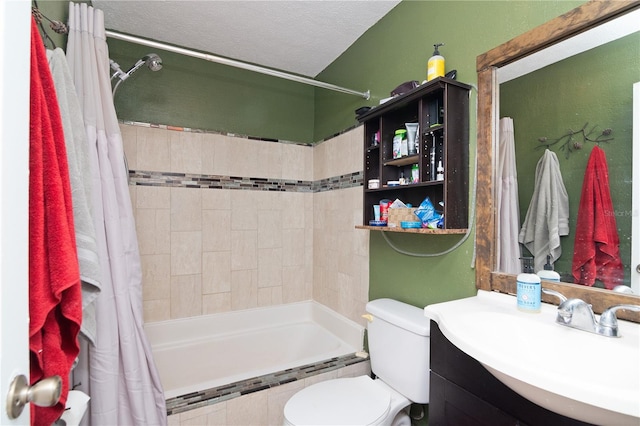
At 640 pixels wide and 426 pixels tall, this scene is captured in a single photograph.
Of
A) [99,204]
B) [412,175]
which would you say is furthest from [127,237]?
[412,175]

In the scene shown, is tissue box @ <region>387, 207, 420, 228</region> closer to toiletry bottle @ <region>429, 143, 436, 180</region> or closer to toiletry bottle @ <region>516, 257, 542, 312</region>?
toiletry bottle @ <region>429, 143, 436, 180</region>

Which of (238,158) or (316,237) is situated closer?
(238,158)

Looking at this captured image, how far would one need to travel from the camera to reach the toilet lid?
4.20ft

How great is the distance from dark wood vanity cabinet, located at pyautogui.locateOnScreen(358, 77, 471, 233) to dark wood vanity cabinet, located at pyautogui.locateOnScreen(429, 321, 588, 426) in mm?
491

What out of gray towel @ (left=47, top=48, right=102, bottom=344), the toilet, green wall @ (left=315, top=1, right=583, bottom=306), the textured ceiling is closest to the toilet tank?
the toilet

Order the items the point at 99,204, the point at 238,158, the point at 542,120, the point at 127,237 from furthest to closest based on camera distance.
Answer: the point at 238,158 < the point at 127,237 < the point at 99,204 < the point at 542,120

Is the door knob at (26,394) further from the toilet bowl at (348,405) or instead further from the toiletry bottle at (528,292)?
the toiletry bottle at (528,292)

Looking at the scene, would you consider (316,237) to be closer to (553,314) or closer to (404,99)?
(404,99)

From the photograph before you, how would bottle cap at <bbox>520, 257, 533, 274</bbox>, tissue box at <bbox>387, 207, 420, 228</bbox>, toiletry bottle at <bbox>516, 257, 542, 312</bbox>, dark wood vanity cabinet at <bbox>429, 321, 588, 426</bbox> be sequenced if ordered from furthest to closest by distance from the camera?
tissue box at <bbox>387, 207, 420, 228</bbox>
bottle cap at <bbox>520, 257, 533, 274</bbox>
toiletry bottle at <bbox>516, 257, 542, 312</bbox>
dark wood vanity cabinet at <bbox>429, 321, 588, 426</bbox>

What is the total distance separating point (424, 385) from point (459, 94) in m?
1.24

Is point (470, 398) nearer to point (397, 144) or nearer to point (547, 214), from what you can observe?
point (547, 214)

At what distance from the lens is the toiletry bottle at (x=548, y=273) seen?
1.10 meters

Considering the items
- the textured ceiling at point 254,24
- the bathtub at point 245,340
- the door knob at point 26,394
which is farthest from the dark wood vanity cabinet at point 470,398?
the textured ceiling at point 254,24

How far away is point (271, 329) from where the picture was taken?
2.56 metres
